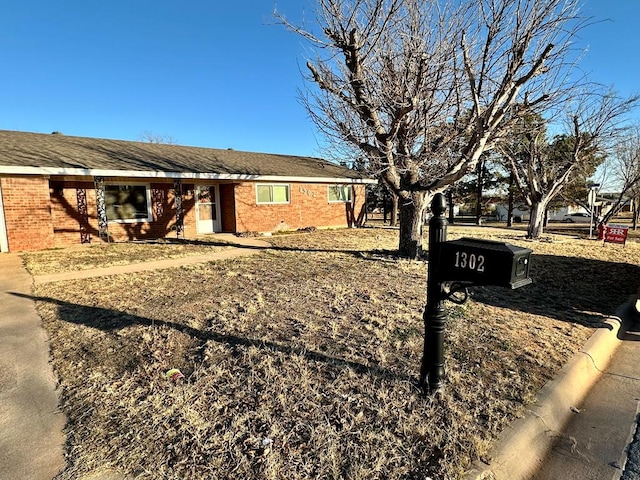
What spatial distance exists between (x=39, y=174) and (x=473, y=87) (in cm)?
1121

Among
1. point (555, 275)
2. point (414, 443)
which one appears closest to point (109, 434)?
point (414, 443)

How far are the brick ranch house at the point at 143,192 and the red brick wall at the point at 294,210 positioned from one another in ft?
0.14

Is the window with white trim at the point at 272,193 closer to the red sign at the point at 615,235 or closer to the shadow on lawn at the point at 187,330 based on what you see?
the shadow on lawn at the point at 187,330

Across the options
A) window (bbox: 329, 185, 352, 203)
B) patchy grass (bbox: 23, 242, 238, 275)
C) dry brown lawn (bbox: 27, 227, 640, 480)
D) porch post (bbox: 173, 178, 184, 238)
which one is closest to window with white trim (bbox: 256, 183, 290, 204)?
window (bbox: 329, 185, 352, 203)

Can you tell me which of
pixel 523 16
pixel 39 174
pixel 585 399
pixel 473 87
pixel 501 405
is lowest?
pixel 585 399

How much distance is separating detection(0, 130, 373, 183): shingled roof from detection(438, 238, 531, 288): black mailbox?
1099cm

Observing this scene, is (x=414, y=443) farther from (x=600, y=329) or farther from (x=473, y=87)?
(x=473, y=87)

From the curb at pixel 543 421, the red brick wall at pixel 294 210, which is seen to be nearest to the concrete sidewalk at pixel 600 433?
the curb at pixel 543 421

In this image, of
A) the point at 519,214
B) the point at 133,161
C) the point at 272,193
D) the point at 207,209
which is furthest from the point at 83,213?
the point at 519,214

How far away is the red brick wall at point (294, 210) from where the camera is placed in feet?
47.5

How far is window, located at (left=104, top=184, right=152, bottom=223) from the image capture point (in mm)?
12070

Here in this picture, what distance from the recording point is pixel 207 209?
14.6 meters

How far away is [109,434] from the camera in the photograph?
7.56ft

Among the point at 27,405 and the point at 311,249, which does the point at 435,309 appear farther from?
the point at 311,249
